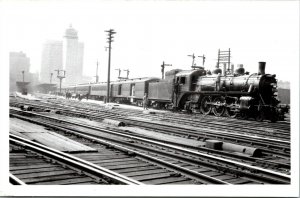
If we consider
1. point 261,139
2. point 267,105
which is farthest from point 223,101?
point 261,139

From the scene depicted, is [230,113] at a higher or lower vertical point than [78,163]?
higher

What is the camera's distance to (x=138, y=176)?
464cm

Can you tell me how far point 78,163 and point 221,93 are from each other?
11.4 meters

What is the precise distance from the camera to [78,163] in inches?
191

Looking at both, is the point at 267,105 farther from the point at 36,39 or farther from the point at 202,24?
the point at 36,39

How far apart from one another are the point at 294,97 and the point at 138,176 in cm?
318

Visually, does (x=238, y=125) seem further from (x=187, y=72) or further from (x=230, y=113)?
(x=187, y=72)

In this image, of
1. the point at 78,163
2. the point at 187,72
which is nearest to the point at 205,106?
the point at 187,72

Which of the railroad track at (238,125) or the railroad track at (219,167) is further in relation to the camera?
the railroad track at (238,125)

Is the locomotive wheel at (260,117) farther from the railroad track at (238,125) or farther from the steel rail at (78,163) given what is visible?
the steel rail at (78,163)

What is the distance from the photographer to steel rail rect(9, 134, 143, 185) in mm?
4340

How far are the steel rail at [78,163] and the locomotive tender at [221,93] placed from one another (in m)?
10.1

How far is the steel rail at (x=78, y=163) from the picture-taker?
4340 mm

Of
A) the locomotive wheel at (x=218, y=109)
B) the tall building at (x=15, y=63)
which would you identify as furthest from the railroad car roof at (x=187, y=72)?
the tall building at (x=15, y=63)
